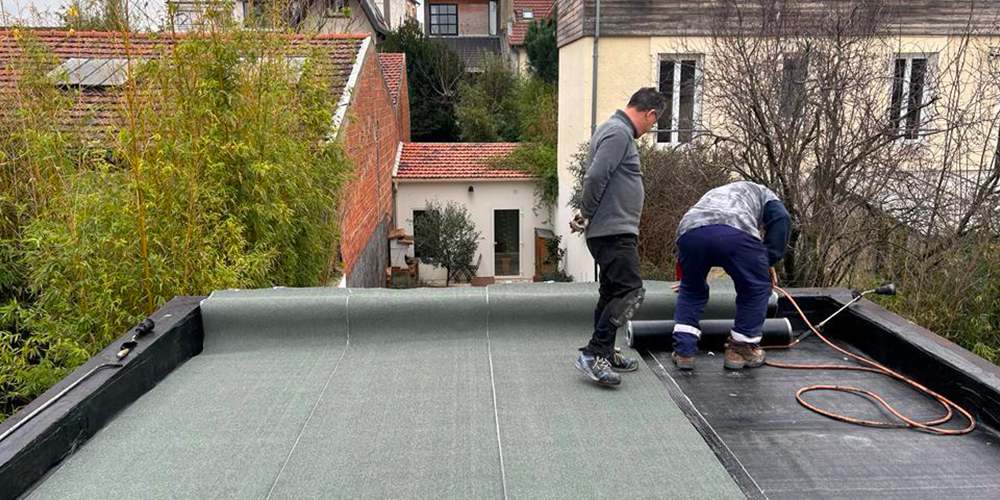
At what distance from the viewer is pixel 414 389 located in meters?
3.23

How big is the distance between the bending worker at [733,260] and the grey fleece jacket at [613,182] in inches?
14.6

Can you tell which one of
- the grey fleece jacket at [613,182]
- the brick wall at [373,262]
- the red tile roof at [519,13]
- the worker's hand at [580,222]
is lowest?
the brick wall at [373,262]

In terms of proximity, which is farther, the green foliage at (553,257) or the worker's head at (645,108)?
the green foliage at (553,257)

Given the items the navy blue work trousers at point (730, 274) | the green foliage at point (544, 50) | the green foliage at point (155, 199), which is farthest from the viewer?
the green foliage at point (544, 50)

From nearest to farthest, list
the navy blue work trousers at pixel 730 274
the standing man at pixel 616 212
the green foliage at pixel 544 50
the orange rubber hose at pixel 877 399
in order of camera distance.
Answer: the orange rubber hose at pixel 877 399 < the standing man at pixel 616 212 < the navy blue work trousers at pixel 730 274 < the green foliage at pixel 544 50

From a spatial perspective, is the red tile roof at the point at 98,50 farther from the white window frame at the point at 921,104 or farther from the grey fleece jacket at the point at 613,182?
the white window frame at the point at 921,104

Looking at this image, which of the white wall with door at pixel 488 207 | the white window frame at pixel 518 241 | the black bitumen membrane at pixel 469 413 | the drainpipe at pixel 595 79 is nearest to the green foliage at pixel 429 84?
the white wall with door at pixel 488 207

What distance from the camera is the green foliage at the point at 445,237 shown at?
16.5 m

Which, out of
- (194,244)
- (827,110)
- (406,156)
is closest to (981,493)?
(194,244)

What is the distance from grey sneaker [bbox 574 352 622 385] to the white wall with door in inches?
543

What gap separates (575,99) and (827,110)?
6384mm

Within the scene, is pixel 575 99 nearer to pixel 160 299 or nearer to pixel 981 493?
pixel 160 299

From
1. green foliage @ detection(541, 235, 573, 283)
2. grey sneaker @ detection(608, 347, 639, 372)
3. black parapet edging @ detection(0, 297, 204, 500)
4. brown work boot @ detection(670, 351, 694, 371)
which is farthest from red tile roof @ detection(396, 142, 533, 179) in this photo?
grey sneaker @ detection(608, 347, 639, 372)

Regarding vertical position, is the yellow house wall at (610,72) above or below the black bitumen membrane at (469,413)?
above
